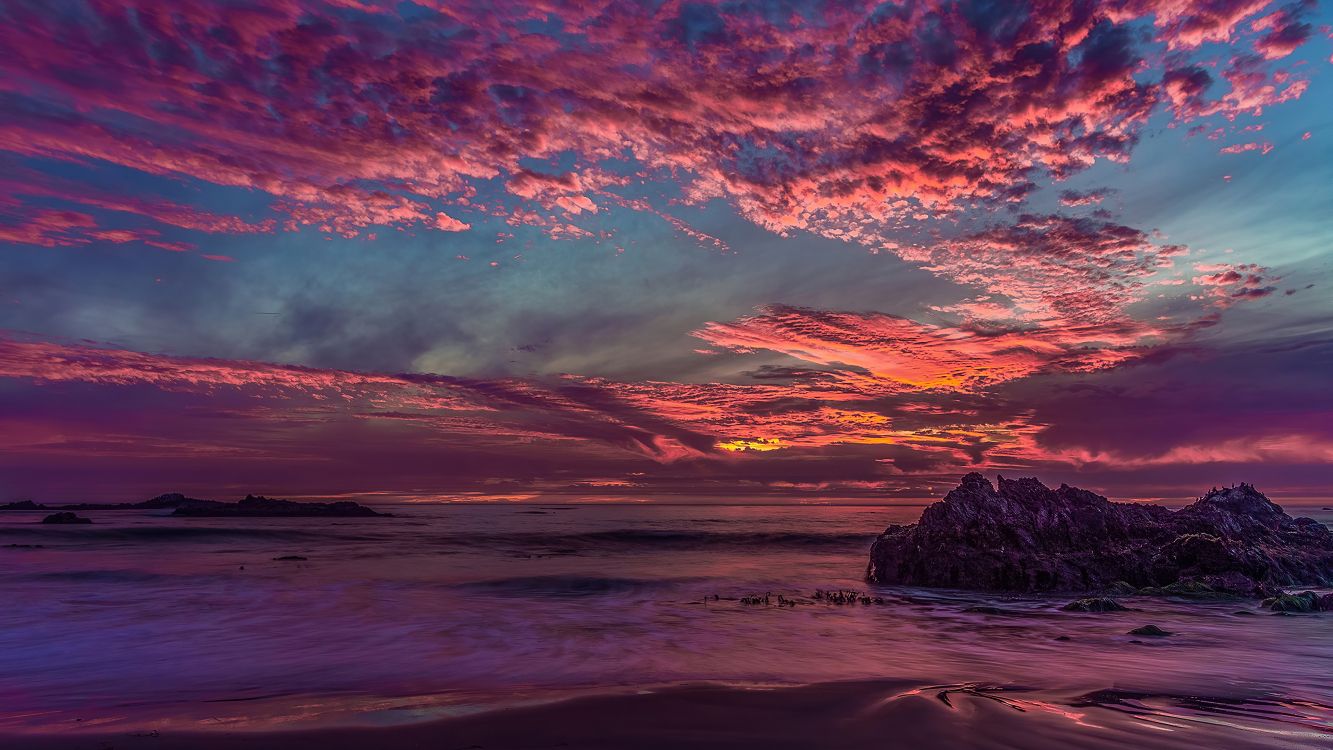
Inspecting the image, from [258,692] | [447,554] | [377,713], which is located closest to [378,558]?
[447,554]

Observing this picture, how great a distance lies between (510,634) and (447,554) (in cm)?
2406

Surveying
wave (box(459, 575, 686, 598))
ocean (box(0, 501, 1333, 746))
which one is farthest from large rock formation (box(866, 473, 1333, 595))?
wave (box(459, 575, 686, 598))

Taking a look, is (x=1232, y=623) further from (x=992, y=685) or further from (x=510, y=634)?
(x=510, y=634)

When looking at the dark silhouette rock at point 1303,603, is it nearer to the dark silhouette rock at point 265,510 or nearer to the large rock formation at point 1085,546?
the large rock formation at point 1085,546

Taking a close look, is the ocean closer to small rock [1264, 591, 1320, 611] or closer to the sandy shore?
the sandy shore

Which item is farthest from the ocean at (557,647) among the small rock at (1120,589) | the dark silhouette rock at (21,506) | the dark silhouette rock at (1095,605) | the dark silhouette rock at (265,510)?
the dark silhouette rock at (21,506)

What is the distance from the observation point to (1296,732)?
21.2 ft

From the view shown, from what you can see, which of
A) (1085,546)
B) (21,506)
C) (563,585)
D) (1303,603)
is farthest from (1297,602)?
(21,506)

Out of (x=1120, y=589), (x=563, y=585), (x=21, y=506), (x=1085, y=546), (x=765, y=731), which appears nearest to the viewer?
(x=765, y=731)

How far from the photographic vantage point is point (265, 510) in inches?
3159

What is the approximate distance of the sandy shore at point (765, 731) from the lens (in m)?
6.17

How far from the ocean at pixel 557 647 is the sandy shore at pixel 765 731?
0.86 ft

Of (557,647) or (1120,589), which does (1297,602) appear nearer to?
(1120,589)

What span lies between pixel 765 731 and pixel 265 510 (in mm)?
90470
